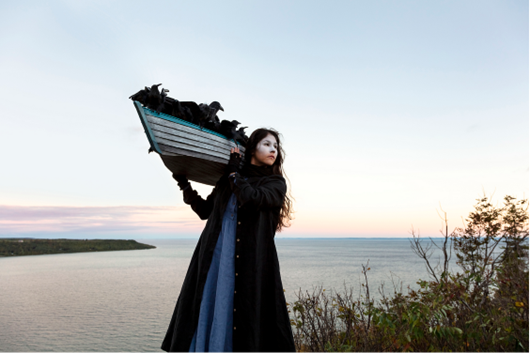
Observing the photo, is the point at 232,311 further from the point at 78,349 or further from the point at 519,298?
the point at 78,349

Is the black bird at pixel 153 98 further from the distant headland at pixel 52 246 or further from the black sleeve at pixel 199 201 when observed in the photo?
the distant headland at pixel 52 246

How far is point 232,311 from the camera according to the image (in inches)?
87.6

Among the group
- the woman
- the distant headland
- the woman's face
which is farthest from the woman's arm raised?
the distant headland

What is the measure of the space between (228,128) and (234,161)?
38cm

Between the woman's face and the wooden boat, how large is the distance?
0.66 feet

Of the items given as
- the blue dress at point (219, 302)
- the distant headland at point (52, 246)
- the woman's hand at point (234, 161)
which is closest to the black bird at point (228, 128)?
the woman's hand at point (234, 161)

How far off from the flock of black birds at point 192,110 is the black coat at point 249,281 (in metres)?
0.57

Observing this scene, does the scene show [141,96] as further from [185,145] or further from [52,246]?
[52,246]

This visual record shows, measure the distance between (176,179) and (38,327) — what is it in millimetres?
15574

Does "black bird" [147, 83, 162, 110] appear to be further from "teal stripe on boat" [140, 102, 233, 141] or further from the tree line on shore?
the tree line on shore

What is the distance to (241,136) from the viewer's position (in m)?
2.89

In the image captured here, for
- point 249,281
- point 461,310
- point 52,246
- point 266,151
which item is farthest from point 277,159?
point 52,246

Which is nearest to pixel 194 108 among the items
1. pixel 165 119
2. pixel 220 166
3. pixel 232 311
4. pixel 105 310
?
pixel 165 119

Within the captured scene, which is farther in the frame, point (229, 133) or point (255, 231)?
point (229, 133)
